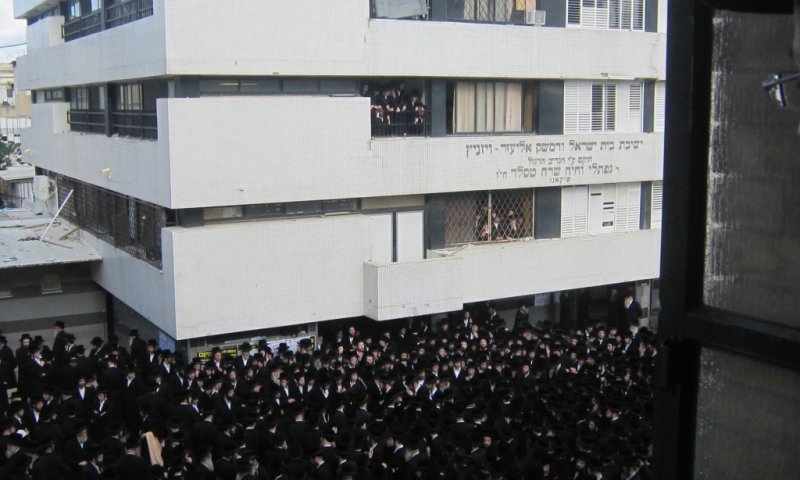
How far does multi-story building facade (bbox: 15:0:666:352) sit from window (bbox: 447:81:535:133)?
39 mm

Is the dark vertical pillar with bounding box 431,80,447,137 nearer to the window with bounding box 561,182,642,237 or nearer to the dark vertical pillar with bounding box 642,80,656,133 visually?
the window with bounding box 561,182,642,237

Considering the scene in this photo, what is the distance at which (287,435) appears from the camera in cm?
1003

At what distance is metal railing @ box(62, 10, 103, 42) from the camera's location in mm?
20078

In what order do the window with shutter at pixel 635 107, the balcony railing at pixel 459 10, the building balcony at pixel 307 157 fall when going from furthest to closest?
the window with shutter at pixel 635 107, the balcony railing at pixel 459 10, the building balcony at pixel 307 157

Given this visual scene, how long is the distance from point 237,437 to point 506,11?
1074 cm

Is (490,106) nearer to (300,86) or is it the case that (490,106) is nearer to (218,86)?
(300,86)

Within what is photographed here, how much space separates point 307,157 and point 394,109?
6.90ft

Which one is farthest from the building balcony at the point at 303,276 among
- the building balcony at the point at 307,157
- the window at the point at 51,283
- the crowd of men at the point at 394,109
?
the window at the point at 51,283

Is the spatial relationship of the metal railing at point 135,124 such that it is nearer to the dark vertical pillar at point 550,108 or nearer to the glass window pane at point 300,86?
the glass window pane at point 300,86

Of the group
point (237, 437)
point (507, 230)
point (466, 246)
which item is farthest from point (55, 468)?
point (507, 230)

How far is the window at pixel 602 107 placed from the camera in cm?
1854

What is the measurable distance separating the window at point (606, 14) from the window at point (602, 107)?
1213 millimetres

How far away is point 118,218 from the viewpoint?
18.6m

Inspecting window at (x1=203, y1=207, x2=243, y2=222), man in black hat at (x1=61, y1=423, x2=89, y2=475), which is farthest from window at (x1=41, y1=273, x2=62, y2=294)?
man in black hat at (x1=61, y1=423, x2=89, y2=475)
